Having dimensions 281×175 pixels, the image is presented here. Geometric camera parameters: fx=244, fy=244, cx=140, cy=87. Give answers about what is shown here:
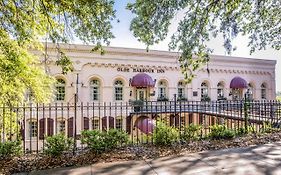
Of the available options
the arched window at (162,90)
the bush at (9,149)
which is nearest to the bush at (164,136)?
the bush at (9,149)

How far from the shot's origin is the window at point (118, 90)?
25798mm

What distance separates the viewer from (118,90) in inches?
1021

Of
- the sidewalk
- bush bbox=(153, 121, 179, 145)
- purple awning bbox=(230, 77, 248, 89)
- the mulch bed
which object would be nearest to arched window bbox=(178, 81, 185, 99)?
purple awning bbox=(230, 77, 248, 89)

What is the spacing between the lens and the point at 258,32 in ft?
38.9

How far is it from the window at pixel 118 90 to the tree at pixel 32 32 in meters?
17.2

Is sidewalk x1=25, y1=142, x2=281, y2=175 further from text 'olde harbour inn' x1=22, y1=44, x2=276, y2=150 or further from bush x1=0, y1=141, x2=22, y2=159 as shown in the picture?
text 'olde harbour inn' x1=22, y1=44, x2=276, y2=150

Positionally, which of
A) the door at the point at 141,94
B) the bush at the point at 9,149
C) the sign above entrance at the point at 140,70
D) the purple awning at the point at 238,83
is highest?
the sign above entrance at the point at 140,70

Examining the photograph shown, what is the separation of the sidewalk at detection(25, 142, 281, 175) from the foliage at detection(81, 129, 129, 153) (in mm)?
891

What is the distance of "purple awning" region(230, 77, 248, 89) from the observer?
98.3 feet

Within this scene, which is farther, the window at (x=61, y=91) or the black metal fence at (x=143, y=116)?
the window at (x=61, y=91)

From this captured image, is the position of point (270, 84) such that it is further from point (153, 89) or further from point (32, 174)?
point (32, 174)

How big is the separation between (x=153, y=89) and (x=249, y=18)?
16681mm

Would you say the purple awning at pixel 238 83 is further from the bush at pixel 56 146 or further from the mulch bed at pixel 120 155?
the bush at pixel 56 146

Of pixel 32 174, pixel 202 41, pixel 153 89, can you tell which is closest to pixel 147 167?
pixel 32 174
